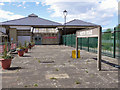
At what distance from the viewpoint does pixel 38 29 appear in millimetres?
41812

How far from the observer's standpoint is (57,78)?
6.34 meters

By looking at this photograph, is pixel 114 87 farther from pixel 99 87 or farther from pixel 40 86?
pixel 40 86

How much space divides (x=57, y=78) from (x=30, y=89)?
166 cm

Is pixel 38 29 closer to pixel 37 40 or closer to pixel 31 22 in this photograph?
pixel 31 22

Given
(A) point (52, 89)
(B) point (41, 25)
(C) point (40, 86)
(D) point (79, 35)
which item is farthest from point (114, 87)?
(B) point (41, 25)

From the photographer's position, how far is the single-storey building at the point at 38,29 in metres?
38.8

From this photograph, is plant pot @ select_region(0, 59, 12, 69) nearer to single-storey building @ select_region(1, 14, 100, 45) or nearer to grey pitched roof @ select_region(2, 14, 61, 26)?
single-storey building @ select_region(1, 14, 100, 45)

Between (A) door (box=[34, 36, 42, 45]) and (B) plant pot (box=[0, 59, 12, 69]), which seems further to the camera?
(A) door (box=[34, 36, 42, 45])

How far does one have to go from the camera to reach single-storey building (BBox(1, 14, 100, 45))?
3875 cm

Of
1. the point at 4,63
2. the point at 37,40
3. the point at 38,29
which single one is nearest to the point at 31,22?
the point at 38,29

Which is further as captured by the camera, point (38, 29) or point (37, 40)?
point (38, 29)

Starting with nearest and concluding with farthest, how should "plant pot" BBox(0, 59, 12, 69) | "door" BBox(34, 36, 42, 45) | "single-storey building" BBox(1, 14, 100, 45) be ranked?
"plant pot" BBox(0, 59, 12, 69) → "single-storey building" BBox(1, 14, 100, 45) → "door" BBox(34, 36, 42, 45)

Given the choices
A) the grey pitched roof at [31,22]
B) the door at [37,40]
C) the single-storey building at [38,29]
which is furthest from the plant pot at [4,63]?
the door at [37,40]

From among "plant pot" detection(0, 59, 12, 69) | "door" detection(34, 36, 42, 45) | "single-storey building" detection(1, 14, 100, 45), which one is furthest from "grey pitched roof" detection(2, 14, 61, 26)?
"plant pot" detection(0, 59, 12, 69)
